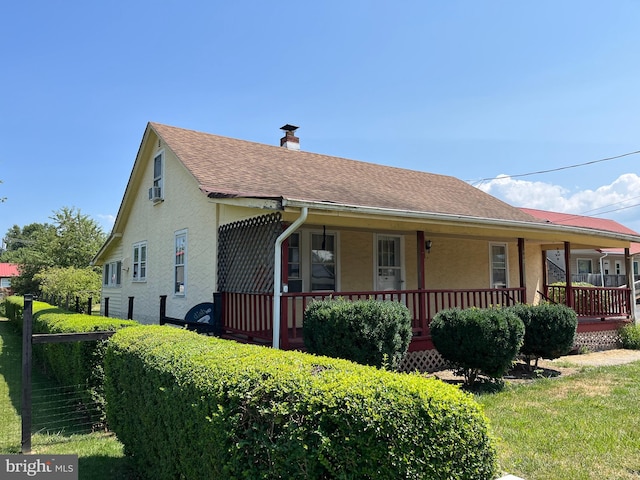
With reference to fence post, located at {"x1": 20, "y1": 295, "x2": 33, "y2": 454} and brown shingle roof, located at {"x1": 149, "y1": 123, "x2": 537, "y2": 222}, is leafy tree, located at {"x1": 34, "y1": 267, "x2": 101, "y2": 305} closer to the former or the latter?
brown shingle roof, located at {"x1": 149, "y1": 123, "x2": 537, "y2": 222}

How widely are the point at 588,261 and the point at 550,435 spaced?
32.6 meters

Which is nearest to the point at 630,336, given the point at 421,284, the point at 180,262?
the point at 421,284

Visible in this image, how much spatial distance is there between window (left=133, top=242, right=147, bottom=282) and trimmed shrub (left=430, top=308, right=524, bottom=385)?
1057 cm

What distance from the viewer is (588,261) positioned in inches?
1300

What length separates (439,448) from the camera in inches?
102

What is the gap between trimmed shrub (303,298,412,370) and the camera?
270 inches

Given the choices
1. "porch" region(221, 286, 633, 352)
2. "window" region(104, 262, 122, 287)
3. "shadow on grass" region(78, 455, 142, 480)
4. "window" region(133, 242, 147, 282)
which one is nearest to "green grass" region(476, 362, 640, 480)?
"porch" region(221, 286, 633, 352)

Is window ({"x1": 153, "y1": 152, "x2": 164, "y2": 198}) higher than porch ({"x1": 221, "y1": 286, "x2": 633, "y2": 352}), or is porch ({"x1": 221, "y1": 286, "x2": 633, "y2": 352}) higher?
window ({"x1": 153, "y1": 152, "x2": 164, "y2": 198})

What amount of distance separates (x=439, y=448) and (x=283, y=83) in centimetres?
1346

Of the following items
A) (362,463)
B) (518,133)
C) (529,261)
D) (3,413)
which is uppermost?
(518,133)

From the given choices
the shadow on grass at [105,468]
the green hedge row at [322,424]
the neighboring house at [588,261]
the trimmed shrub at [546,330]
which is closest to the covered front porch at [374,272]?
the trimmed shrub at [546,330]

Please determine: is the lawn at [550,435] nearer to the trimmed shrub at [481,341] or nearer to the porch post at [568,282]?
the trimmed shrub at [481,341]

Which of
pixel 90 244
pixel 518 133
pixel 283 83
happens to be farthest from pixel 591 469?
pixel 90 244

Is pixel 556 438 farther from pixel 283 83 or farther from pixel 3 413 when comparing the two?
pixel 283 83
